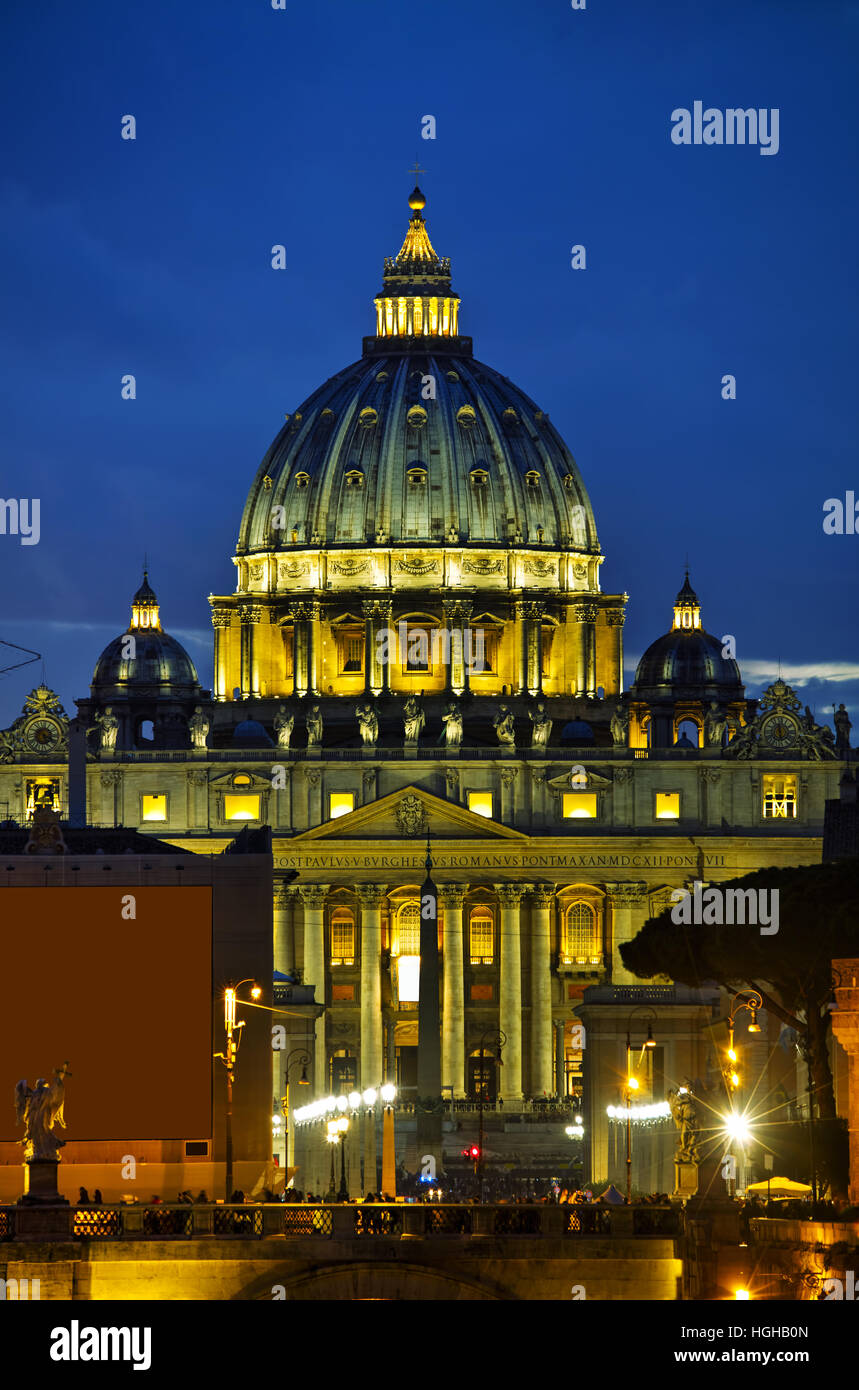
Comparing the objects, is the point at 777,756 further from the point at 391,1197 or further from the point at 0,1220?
the point at 0,1220

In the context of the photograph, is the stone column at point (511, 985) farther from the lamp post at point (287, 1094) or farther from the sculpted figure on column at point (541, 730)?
the lamp post at point (287, 1094)

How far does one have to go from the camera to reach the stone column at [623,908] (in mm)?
180500

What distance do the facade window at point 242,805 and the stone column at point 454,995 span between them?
10.2m

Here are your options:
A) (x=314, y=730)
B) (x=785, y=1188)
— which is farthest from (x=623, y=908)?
(x=785, y=1188)

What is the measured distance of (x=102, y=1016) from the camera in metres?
95.8

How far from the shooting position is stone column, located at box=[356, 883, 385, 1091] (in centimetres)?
17575

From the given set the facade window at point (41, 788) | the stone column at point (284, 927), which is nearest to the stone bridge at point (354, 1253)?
the stone column at point (284, 927)

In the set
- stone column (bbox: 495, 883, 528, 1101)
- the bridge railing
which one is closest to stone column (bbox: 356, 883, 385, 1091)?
stone column (bbox: 495, 883, 528, 1101)

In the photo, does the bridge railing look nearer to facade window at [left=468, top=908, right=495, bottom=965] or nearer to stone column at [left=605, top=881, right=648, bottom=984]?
stone column at [left=605, top=881, right=648, bottom=984]

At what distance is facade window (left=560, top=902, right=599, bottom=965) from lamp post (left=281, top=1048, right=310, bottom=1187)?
1615 inches

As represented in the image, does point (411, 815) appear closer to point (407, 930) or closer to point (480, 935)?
point (407, 930)

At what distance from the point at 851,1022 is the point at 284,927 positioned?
348 ft
